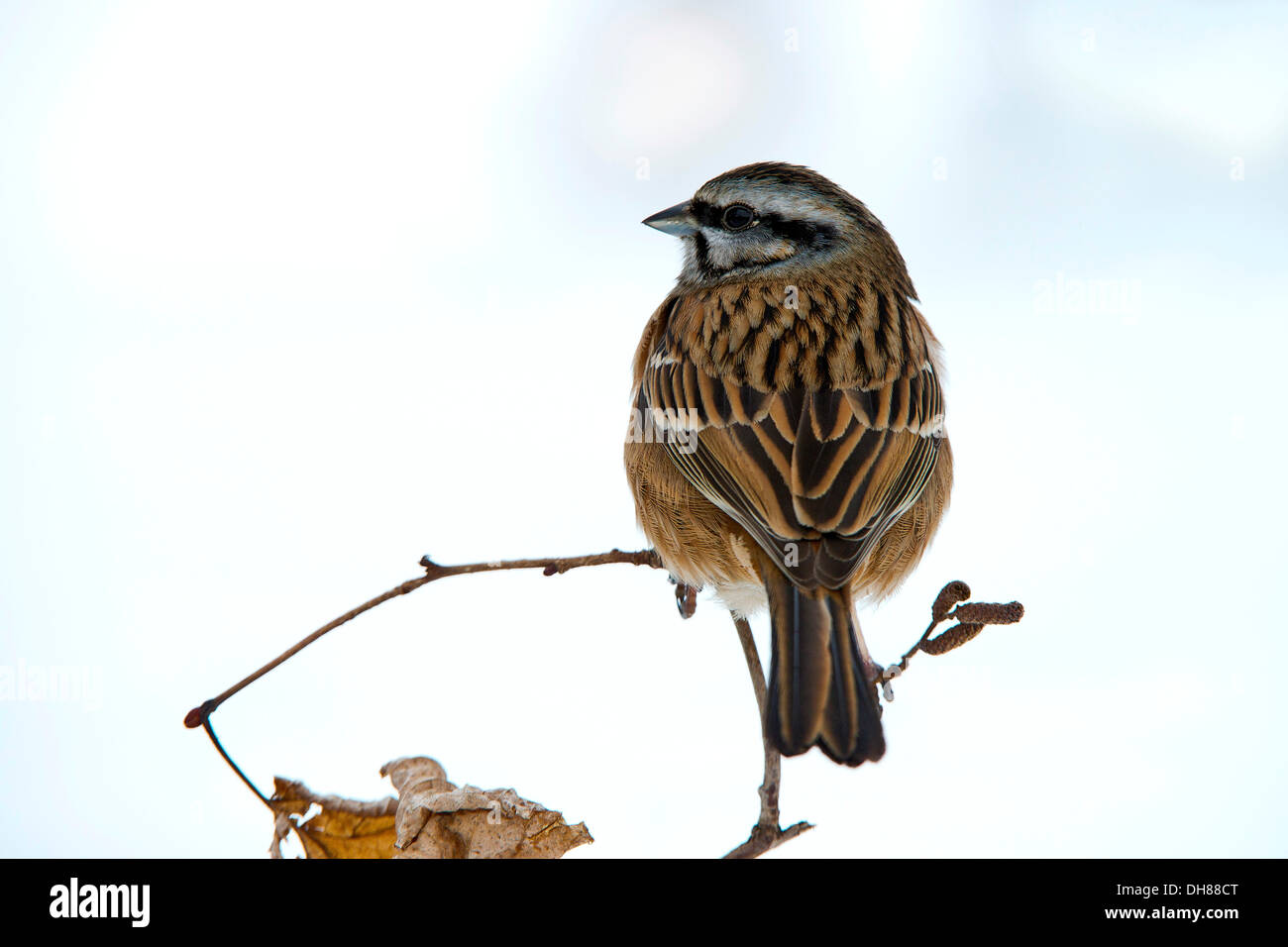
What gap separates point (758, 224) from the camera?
347 cm

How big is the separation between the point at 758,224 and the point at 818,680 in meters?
1.94

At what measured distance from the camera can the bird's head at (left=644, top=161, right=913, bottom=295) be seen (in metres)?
3.41

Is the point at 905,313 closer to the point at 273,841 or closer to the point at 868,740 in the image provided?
the point at 868,740

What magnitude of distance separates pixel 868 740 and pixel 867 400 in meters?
1.20

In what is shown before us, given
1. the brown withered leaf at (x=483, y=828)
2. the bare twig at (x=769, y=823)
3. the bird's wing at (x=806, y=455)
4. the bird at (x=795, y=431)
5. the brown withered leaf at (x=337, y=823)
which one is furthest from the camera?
the bird's wing at (x=806, y=455)

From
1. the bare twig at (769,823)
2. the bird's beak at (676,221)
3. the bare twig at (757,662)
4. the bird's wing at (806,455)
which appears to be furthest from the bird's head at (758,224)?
the bare twig at (769,823)

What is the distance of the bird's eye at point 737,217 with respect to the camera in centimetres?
343

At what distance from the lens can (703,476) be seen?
2637mm

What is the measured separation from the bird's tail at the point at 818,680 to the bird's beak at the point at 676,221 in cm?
149

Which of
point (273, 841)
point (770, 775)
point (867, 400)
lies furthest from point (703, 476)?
point (273, 841)

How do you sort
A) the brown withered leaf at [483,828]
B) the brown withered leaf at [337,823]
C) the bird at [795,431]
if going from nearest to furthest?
the brown withered leaf at [483,828] < the brown withered leaf at [337,823] < the bird at [795,431]

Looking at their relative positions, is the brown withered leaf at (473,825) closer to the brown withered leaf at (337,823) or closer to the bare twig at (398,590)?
the brown withered leaf at (337,823)

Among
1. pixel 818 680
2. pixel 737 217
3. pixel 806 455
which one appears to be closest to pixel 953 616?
pixel 818 680

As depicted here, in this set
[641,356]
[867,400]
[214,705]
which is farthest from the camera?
[641,356]
